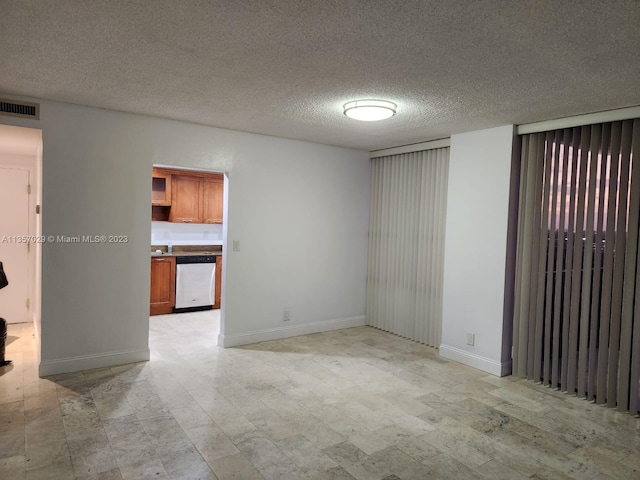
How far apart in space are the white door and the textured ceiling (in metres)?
2.54

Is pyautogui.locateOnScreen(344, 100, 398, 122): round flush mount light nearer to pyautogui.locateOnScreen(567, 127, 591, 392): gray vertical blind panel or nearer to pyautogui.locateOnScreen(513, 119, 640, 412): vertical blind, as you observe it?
pyautogui.locateOnScreen(513, 119, 640, 412): vertical blind

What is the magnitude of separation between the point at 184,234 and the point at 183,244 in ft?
0.57

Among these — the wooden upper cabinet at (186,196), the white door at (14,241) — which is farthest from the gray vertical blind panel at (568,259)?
the white door at (14,241)

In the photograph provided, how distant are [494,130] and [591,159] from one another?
917 mm

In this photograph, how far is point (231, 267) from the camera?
15.7 ft

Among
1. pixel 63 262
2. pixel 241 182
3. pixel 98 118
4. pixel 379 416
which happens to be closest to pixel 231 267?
pixel 241 182

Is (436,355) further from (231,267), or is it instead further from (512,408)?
(231,267)

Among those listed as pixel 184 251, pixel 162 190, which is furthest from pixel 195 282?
pixel 162 190

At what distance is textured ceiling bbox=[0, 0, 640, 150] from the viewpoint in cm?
195

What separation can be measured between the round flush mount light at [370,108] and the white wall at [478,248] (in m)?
1.32

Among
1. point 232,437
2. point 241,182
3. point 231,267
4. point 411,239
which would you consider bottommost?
point 232,437

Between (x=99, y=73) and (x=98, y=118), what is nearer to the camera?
(x=99, y=73)

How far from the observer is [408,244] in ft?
17.6

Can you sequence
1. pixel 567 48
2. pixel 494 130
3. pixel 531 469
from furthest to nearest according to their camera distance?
1. pixel 494 130
2. pixel 531 469
3. pixel 567 48
